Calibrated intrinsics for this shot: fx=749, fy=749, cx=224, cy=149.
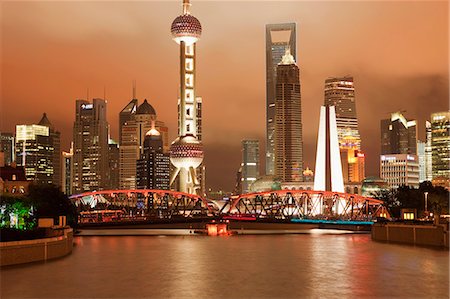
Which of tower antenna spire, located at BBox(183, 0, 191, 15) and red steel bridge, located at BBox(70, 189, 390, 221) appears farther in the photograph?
tower antenna spire, located at BBox(183, 0, 191, 15)

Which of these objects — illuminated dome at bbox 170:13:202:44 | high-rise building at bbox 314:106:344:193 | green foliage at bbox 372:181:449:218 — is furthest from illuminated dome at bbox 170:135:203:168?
green foliage at bbox 372:181:449:218

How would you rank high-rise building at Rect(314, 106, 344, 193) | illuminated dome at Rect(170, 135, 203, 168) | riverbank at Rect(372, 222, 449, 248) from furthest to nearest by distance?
illuminated dome at Rect(170, 135, 203, 168) < high-rise building at Rect(314, 106, 344, 193) < riverbank at Rect(372, 222, 449, 248)

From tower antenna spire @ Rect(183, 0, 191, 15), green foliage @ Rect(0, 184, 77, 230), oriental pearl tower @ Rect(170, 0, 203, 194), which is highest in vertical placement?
tower antenna spire @ Rect(183, 0, 191, 15)

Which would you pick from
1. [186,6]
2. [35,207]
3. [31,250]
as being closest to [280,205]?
[186,6]

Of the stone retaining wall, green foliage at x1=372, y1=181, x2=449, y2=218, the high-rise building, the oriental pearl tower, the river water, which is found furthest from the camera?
the oriental pearl tower

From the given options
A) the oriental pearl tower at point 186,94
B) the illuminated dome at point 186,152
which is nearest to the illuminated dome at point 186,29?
the oriental pearl tower at point 186,94

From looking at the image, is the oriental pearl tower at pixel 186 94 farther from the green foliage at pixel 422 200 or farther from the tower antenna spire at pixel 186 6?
the green foliage at pixel 422 200

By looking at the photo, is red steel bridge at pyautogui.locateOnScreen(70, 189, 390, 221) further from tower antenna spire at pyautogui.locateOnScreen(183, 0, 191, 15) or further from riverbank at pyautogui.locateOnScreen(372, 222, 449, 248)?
tower antenna spire at pyautogui.locateOnScreen(183, 0, 191, 15)
